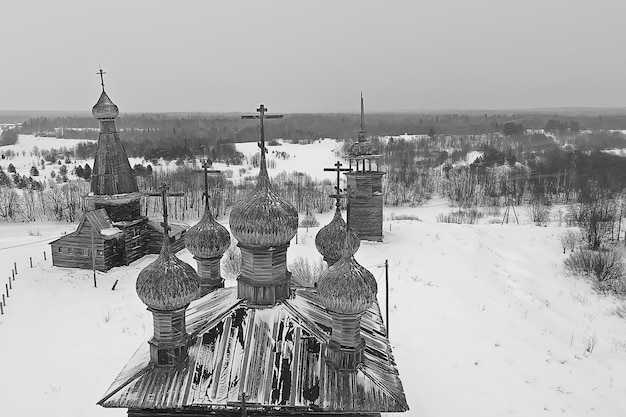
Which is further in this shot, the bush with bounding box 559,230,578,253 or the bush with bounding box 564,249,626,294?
the bush with bounding box 559,230,578,253

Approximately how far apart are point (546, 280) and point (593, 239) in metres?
5.90

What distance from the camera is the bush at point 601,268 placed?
65.0 feet

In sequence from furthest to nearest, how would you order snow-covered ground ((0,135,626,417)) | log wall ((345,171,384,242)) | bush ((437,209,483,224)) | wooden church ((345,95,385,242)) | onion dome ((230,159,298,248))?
bush ((437,209,483,224)) < log wall ((345,171,384,242)) < wooden church ((345,95,385,242)) < snow-covered ground ((0,135,626,417)) < onion dome ((230,159,298,248))

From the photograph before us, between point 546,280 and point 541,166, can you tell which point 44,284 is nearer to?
point 546,280

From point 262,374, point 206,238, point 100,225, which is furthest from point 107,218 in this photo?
point 262,374

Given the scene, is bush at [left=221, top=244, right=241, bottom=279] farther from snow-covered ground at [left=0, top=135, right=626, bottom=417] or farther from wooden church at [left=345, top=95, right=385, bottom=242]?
wooden church at [left=345, top=95, right=385, bottom=242]

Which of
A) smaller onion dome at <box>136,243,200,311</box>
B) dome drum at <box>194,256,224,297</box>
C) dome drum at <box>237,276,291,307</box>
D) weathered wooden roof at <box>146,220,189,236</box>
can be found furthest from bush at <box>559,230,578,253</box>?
smaller onion dome at <box>136,243,200,311</box>

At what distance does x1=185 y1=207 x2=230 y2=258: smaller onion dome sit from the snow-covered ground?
4.33 meters

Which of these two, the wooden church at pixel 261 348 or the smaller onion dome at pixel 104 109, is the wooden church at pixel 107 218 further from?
the wooden church at pixel 261 348

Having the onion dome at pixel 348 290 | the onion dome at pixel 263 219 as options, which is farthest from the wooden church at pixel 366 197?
the onion dome at pixel 348 290

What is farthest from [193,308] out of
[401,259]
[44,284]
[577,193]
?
[577,193]

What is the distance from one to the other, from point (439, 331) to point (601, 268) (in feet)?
35.4

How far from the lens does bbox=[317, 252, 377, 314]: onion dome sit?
604 centimetres

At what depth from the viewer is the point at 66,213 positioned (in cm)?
3294
